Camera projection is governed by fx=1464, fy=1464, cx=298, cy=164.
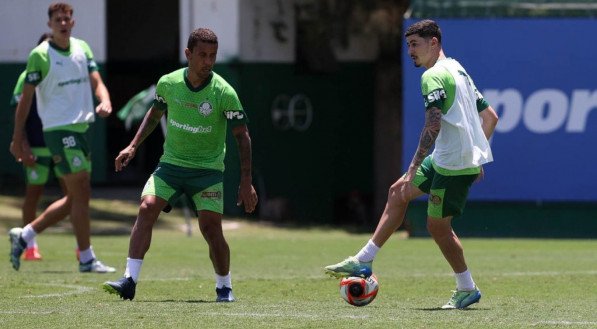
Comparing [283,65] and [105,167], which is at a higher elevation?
[283,65]

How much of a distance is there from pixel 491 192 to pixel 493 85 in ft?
5.19

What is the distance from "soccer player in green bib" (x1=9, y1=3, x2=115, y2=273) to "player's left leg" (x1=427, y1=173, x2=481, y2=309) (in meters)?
4.32

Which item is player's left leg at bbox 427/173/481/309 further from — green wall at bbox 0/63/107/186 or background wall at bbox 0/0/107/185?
background wall at bbox 0/0/107/185

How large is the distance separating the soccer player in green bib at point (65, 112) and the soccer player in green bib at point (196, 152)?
2.97 metres

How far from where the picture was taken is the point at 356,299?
10.7m

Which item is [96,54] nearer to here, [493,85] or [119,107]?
[119,107]

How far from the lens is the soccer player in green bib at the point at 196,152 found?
1080 cm

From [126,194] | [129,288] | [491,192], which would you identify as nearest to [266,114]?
[126,194]

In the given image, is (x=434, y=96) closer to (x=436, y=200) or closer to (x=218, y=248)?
Answer: (x=436, y=200)

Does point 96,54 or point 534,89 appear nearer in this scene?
point 534,89

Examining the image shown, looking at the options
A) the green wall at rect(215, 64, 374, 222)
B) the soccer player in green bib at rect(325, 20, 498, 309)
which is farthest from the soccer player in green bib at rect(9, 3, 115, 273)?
the green wall at rect(215, 64, 374, 222)

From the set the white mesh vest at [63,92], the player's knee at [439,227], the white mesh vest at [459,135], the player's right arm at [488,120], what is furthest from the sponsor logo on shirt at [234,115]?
the white mesh vest at [63,92]

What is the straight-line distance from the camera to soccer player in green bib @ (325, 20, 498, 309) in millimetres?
10508

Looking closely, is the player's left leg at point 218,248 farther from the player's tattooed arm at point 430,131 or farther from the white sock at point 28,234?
the white sock at point 28,234
